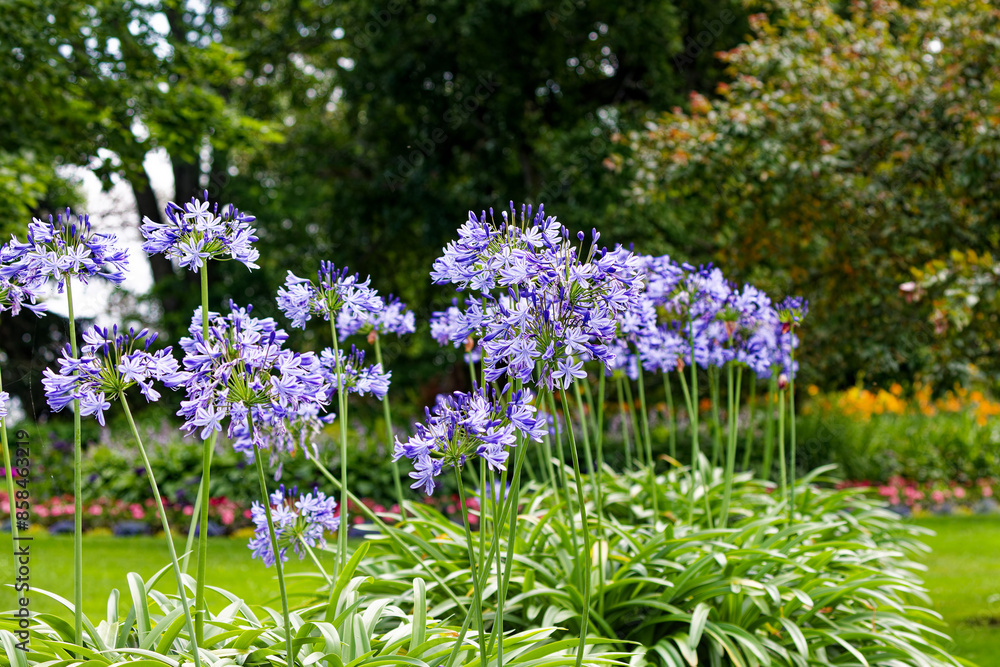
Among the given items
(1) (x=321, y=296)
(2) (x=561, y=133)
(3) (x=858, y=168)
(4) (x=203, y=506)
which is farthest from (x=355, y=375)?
(2) (x=561, y=133)

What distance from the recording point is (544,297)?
2018mm

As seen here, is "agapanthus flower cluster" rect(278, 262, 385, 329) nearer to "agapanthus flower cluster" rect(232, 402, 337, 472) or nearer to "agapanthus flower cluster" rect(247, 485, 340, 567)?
"agapanthus flower cluster" rect(232, 402, 337, 472)

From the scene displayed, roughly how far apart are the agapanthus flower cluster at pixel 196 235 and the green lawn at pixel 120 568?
3049 mm

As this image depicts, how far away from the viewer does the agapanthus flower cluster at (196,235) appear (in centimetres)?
217

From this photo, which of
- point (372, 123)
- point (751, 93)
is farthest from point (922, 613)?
point (372, 123)

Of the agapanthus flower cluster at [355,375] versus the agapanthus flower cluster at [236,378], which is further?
the agapanthus flower cluster at [355,375]

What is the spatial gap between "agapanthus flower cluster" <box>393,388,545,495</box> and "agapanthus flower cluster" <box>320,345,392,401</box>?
34.2 inches

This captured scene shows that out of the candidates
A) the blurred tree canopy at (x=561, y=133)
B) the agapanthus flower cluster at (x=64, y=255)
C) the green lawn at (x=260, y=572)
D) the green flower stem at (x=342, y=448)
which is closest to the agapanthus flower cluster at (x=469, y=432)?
the green flower stem at (x=342, y=448)

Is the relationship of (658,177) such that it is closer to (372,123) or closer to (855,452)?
(855,452)

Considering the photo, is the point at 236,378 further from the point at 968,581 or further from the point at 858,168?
the point at 968,581

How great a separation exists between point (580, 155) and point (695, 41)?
2.98 m

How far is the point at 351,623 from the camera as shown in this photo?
8.91 ft

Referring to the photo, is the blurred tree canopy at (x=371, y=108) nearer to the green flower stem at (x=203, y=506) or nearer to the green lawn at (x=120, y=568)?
the green lawn at (x=120, y=568)

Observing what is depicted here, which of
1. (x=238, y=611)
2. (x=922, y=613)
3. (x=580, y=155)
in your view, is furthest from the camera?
(x=580, y=155)
